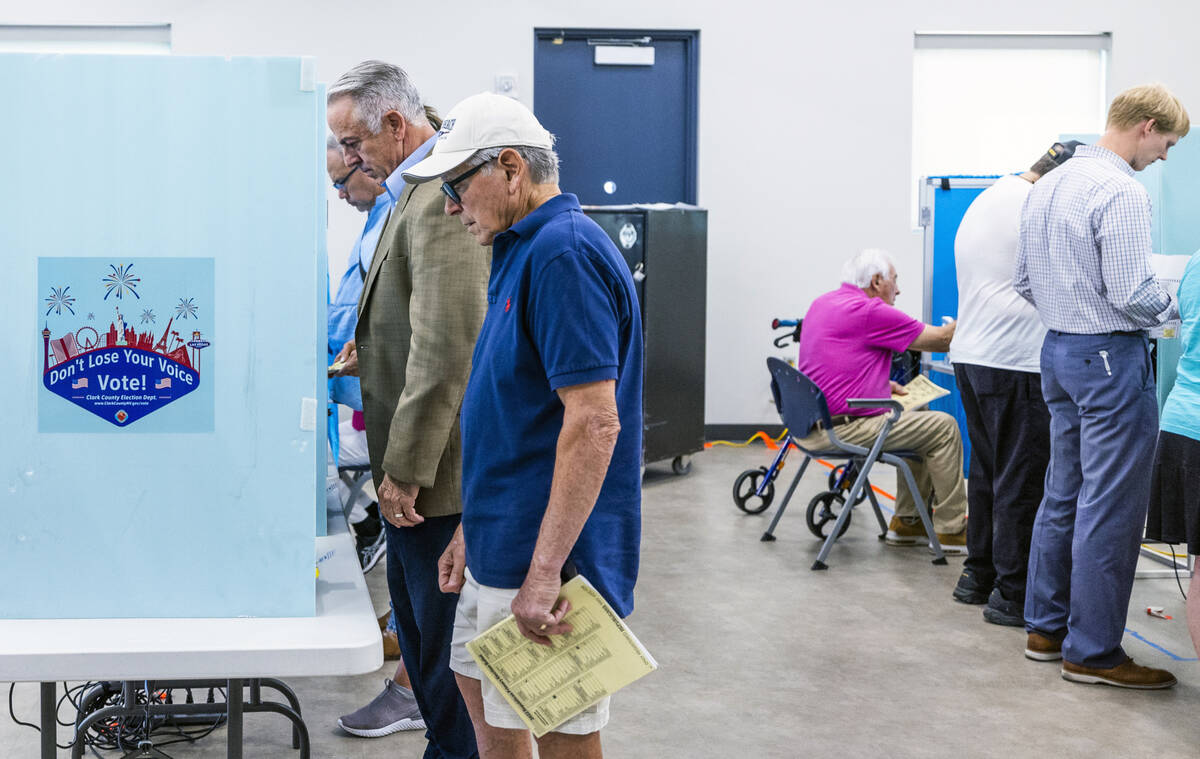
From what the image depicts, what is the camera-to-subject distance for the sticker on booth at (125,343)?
1.57 metres

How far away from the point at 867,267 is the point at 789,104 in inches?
132

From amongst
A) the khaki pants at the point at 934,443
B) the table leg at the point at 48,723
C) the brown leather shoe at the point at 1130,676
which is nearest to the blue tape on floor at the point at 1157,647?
the brown leather shoe at the point at 1130,676

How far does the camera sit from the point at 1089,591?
3.16 meters

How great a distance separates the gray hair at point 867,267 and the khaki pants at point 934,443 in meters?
0.57

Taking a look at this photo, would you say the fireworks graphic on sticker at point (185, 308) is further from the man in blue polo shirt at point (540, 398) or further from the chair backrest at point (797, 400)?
the chair backrest at point (797, 400)

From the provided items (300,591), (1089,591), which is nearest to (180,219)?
(300,591)

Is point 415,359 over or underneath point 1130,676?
over

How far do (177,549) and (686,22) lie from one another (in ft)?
22.2

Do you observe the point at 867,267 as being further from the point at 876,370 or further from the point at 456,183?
the point at 456,183

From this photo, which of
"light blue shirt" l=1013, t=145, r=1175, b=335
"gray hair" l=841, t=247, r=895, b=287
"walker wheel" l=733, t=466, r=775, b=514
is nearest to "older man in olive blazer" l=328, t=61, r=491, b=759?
"light blue shirt" l=1013, t=145, r=1175, b=335

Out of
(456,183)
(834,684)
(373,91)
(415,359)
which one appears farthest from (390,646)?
(456,183)

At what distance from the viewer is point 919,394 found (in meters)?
4.80

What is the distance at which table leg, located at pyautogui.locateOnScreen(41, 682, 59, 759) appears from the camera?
1982 millimetres

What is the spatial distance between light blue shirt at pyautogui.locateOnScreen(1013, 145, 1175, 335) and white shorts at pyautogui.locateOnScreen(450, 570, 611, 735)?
2.03 m
